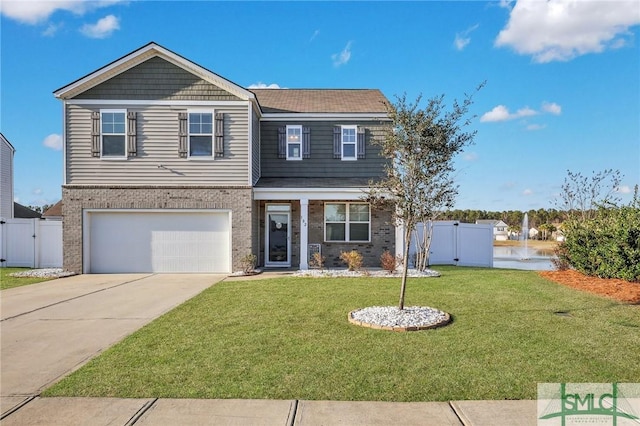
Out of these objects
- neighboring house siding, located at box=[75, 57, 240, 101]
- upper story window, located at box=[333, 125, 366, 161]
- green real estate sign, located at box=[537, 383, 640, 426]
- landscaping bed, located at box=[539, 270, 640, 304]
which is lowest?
green real estate sign, located at box=[537, 383, 640, 426]

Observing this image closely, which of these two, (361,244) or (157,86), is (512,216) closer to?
(361,244)

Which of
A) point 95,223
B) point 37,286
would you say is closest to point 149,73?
point 95,223

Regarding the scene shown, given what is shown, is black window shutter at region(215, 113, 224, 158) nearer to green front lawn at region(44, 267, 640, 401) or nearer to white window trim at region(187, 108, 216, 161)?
white window trim at region(187, 108, 216, 161)

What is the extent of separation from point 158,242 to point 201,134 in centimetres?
396

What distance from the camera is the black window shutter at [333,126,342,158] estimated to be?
1600 centimetres

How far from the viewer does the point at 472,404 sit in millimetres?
4094

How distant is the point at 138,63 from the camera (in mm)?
14000

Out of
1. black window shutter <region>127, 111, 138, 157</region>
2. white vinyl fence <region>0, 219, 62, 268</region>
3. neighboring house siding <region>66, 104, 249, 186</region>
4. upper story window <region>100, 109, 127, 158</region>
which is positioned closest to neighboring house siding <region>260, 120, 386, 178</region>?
neighboring house siding <region>66, 104, 249, 186</region>

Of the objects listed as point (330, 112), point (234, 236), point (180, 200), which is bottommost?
point (234, 236)

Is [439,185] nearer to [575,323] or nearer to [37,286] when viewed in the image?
[575,323]

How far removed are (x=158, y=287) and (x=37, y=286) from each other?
3.50 metres

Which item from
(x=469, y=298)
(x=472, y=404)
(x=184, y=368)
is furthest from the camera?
(x=469, y=298)

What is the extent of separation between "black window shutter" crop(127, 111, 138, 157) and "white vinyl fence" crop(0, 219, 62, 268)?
4.84 m

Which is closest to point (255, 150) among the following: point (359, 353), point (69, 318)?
point (69, 318)
